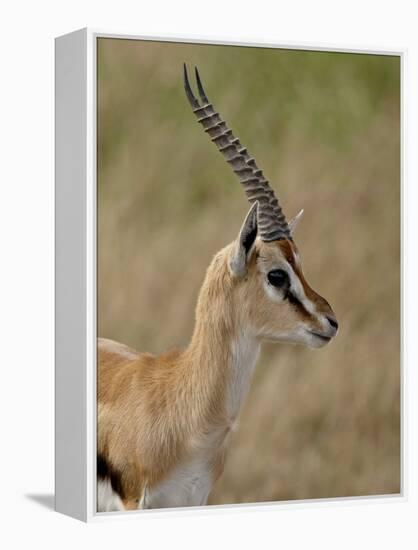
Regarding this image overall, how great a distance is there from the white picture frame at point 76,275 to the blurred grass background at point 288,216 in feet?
0.31

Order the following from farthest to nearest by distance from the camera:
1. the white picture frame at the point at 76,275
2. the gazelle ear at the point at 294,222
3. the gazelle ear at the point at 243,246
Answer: the gazelle ear at the point at 294,222 → the gazelle ear at the point at 243,246 → the white picture frame at the point at 76,275

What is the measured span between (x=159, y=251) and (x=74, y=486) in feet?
4.58

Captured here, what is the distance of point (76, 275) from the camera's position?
26.5ft

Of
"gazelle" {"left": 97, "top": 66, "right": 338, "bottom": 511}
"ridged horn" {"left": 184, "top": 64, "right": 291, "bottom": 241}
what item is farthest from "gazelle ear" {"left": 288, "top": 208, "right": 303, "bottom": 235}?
"gazelle" {"left": 97, "top": 66, "right": 338, "bottom": 511}

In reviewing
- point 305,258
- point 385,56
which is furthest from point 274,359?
point 385,56

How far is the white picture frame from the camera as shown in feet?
26.0

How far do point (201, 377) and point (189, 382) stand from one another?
0.25 feet

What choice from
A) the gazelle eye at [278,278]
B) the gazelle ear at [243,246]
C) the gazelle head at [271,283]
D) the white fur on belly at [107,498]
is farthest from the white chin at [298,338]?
the white fur on belly at [107,498]

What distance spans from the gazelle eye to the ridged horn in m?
0.26

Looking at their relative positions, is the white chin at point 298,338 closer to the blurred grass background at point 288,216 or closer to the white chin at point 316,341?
the white chin at point 316,341

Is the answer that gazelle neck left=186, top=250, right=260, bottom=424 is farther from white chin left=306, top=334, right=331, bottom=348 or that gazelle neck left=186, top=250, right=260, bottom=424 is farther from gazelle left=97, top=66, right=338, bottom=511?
white chin left=306, top=334, right=331, bottom=348

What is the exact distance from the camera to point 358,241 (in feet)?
29.8

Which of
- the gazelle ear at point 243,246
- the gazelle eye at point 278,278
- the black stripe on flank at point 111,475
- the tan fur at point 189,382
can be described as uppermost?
the gazelle ear at point 243,246

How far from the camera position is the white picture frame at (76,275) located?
312 inches
